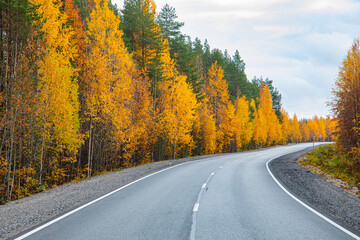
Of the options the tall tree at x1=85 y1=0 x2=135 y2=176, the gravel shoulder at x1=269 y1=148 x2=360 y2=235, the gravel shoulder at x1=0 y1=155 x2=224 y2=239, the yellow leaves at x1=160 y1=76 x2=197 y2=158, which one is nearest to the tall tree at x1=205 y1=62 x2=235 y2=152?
the yellow leaves at x1=160 y1=76 x2=197 y2=158

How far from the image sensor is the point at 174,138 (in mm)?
28953

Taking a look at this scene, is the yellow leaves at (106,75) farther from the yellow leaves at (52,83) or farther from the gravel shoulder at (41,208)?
the gravel shoulder at (41,208)

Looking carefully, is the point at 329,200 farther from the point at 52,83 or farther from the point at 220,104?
the point at 220,104

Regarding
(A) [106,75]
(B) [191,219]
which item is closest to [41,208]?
(B) [191,219]

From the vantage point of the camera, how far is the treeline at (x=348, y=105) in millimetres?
20016

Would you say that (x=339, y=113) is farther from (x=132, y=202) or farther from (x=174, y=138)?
(x=132, y=202)

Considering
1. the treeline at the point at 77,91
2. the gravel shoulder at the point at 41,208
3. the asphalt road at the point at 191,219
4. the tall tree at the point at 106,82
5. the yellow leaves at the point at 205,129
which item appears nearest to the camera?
the asphalt road at the point at 191,219

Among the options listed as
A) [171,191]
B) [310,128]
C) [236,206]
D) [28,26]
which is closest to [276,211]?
[236,206]

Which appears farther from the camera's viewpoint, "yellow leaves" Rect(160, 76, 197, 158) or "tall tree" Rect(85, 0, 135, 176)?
"yellow leaves" Rect(160, 76, 197, 158)

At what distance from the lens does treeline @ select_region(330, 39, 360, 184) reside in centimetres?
2002

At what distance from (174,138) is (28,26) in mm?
19464

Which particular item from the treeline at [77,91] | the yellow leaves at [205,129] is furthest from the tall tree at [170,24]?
the yellow leaves at [205,129]

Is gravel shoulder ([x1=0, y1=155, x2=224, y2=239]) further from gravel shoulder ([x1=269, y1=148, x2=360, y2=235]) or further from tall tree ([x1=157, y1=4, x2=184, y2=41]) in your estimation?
tall tree ([x1=157, y1=4, x2=184, y2=41])

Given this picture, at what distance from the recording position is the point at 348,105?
20.4 meters
